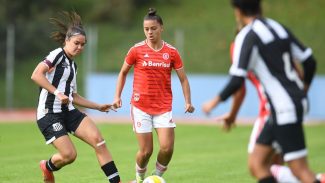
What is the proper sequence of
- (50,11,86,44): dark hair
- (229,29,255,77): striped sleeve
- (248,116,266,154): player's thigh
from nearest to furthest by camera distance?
1. (229,29,255,77): striped sleeve
2. (248,116,266,154): player's thigh
3. (50,11,86,44): dark hair

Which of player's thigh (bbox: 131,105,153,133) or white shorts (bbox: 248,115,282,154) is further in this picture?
player's thigh (bbox: 131,105,153,133)

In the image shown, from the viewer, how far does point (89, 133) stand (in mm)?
9727

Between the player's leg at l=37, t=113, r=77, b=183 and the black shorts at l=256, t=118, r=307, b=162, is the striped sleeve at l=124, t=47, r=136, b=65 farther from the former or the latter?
the black shorts at l=256, t=118, r=307, b=162

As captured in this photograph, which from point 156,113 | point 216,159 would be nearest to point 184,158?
point 216,159

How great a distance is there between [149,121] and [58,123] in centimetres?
131

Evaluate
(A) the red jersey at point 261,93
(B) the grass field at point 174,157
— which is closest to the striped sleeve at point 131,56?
(B) the grass field at point 174,157

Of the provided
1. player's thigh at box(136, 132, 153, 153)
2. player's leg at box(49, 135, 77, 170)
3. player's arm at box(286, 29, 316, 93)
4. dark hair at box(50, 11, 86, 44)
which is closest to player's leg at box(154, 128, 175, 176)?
player's thigh at box(136, 132, 153, 153)

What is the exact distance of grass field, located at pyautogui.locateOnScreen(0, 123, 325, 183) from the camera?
456 inches

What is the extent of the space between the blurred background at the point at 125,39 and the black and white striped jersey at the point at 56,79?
59.0 ft

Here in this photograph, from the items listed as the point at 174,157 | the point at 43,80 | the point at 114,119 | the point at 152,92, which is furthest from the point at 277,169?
the point at 114,119

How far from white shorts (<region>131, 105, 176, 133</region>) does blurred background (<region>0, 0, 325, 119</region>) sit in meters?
17.5

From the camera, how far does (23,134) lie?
20.5 metres

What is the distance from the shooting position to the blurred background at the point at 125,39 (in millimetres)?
29453

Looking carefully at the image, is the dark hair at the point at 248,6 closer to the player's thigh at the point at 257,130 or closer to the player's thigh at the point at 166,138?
the player's thigh at the point at 257,130
